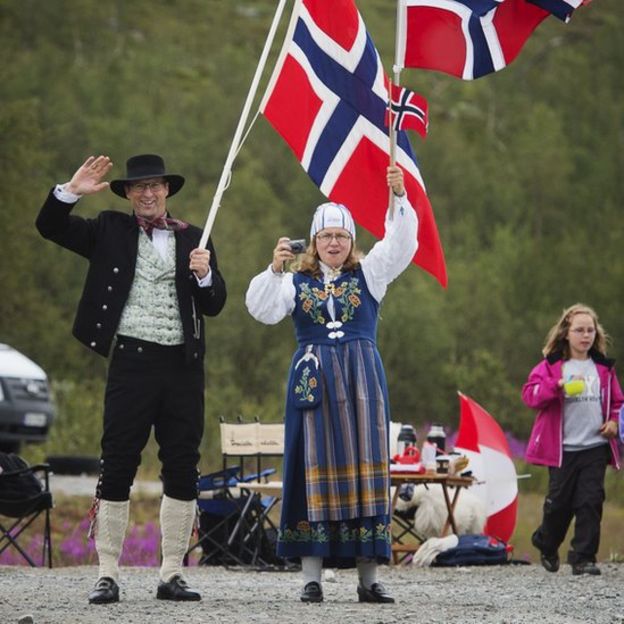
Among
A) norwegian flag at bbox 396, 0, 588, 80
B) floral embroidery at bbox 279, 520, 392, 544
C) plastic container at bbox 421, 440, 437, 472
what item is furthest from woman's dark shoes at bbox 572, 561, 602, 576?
norwegian flag at bbox 396, 0, 588, 80

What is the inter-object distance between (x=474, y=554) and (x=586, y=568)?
1417 millimetres

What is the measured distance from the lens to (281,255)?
8.01 metres

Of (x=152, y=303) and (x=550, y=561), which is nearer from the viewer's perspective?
(x=152, y=303)

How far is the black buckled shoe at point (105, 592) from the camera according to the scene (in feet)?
25.7

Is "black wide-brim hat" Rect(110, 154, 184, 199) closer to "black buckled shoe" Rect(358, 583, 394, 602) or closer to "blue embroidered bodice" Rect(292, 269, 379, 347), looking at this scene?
"blue embroidered bodice" Rect(292, 269, 379, 347)

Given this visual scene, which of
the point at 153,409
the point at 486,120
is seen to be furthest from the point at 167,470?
the point at 486,120

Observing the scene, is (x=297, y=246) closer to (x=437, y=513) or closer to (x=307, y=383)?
(x=307, y=383)

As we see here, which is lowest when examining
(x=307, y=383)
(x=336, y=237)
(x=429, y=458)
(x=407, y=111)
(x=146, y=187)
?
(x=429, y=458)

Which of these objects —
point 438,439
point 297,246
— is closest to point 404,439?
point 438,439

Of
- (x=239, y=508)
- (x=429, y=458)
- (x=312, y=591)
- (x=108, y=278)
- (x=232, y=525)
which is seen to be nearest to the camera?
(x=108, y=278)

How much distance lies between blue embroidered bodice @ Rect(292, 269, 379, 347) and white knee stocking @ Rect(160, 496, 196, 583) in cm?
97

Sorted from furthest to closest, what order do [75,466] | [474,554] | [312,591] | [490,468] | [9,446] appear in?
[75,466]
[9,446]
[490,468]
[474,554]
[312,591]

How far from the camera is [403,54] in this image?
888 centimetres

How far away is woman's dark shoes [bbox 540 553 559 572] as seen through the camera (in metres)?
11.4
